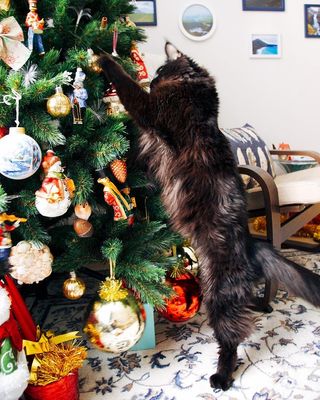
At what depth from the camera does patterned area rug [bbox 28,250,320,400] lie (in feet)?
2.89

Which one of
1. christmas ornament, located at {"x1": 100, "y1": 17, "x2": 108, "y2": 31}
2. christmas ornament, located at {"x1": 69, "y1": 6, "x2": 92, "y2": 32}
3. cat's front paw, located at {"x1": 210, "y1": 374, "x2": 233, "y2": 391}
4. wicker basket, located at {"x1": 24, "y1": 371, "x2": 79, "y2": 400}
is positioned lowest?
cat's front paw, located at {"x1": 210, "y1": 374, "x2": 233, "y2": 391}

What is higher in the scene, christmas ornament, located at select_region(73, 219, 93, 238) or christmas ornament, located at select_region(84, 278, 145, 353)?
christmas ornament, located at select_region(73, 219, 93, 238)

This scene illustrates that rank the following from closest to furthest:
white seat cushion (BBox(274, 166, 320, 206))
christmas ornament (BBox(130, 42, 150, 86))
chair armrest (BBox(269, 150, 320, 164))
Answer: christmas ornament (BBox(130, 42, 150, 86)) → white seat cushion (BBox(274, 166, 320, 206)) → chair armrest (BBox(269, 150, 320, 164))

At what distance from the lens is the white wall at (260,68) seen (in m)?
2.07

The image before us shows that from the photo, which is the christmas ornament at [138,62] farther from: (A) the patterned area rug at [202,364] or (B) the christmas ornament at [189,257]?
(A) the patterned area rug at [202,364]

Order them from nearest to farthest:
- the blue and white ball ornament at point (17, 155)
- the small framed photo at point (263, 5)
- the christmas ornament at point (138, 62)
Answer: the blue and white ball ornament at point (17, 155) → the christmas ornament at point (138, 62) → the small framed photo at point (263, 5)

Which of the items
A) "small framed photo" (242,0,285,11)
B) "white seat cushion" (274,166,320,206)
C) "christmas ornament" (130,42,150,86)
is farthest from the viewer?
"small framed photo" (242,0,285,11)

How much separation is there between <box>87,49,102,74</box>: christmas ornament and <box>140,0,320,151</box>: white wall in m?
1.23

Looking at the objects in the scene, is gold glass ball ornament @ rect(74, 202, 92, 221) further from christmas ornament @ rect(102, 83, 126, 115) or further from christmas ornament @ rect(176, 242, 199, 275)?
christmas ornament @ rect(176, 242, 199, 275)

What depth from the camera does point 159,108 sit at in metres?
0.89

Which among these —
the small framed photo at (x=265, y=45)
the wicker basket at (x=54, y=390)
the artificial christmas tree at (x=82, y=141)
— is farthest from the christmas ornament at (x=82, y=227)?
the small framed photo at (x=265, y=45)

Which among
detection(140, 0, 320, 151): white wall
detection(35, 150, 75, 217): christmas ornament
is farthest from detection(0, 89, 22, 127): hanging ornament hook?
detection(140, 0, 320, 151): white wall

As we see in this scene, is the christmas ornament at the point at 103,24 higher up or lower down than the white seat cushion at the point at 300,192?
higher up

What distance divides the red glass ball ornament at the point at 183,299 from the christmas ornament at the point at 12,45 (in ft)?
2.49
